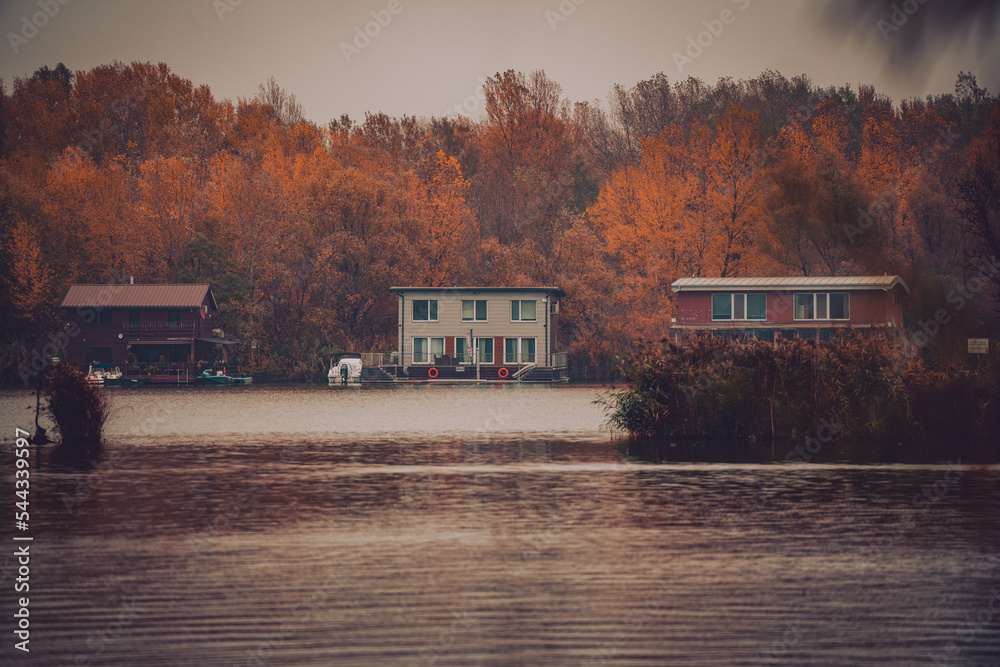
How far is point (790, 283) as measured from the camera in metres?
80.3

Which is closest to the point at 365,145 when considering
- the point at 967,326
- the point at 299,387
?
the point at 299,387

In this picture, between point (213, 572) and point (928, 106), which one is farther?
point (928, 106)

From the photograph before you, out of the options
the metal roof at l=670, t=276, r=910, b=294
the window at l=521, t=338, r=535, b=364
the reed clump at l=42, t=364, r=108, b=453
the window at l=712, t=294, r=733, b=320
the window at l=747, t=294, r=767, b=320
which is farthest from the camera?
the window at l=521, t=338, r=535, b=364

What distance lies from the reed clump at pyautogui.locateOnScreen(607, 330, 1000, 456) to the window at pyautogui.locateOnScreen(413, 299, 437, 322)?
196 feet

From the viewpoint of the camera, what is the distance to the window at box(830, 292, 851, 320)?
3127 inches

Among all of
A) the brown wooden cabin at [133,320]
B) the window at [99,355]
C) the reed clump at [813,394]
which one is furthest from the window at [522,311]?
the reed clump at [813,394]

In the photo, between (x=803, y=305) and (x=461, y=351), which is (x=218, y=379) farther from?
(x=803, y=305)

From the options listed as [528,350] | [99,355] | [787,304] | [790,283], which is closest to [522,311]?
[528,350]

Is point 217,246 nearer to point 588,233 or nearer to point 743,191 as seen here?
point 588,233

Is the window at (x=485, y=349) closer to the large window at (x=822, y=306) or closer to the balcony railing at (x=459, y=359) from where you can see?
the balcony railing at (x=459, y=359)

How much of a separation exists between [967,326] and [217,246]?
58812 millimetres

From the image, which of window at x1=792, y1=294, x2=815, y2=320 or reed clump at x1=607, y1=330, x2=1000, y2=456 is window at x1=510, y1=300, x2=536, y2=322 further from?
reed clump at x1=607, y1=330, x2=1000, y2=456

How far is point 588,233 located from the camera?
94750mm

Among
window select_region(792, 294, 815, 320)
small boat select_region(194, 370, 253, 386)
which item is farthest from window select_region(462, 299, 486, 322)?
window select_region(792, 294, 815, 320)
